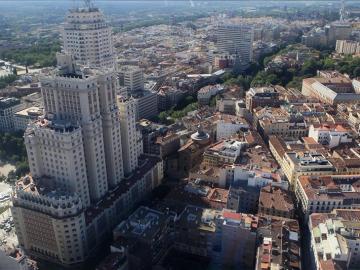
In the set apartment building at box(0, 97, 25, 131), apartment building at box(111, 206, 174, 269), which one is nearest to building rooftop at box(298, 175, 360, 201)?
apartment building at box(111, 206, 174, 269)

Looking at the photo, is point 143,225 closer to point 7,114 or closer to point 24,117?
point 24,117

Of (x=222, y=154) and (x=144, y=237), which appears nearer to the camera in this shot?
(x=144, y=237)

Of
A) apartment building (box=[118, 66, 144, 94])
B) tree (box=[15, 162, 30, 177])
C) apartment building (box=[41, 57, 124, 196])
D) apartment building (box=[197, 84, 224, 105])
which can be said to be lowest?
tree (box=[15, 162, 30, 177])

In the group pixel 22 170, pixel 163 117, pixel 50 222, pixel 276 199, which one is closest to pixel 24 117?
pixel 22 170

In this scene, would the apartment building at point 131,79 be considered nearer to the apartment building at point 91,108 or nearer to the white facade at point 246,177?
the apartment building at point 91,108

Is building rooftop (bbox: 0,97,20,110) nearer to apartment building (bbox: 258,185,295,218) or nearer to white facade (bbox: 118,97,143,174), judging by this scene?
white facade (bbox: 118,97,143,174)

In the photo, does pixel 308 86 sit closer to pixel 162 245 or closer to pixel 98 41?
pixel 98 41
